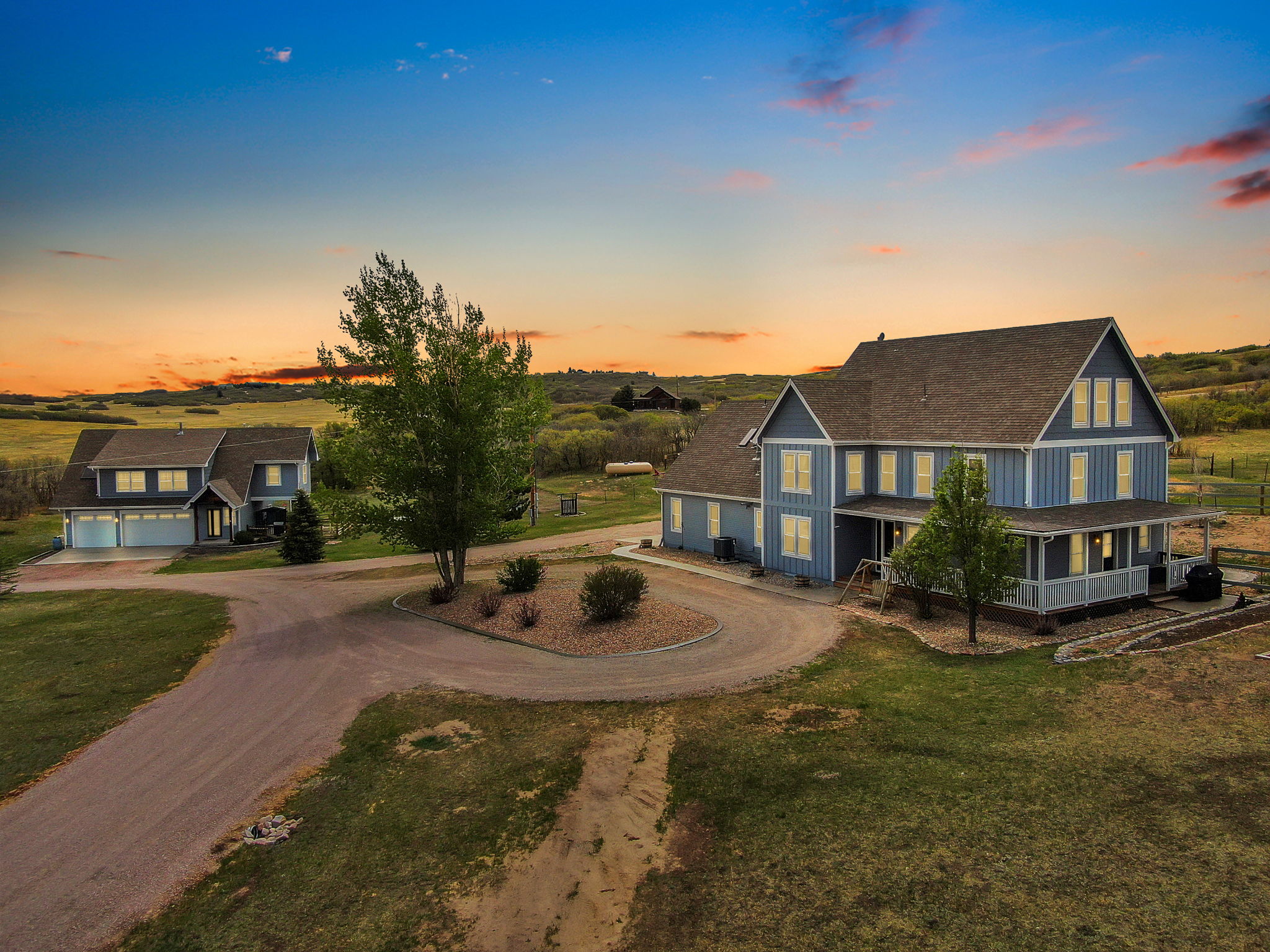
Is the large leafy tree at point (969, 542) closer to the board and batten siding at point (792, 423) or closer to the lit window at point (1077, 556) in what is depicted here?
the lit window at point (1077, 556)

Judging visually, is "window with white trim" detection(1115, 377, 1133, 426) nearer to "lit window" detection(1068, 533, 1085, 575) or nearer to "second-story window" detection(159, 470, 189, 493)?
"lit window" detection(1068, 533, 1085, 575)

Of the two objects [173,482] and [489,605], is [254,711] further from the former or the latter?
[173,482]

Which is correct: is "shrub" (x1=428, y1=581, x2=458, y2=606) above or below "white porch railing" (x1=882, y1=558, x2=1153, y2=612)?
below

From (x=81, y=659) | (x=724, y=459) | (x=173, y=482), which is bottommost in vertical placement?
Answer: (x=81, y=659)

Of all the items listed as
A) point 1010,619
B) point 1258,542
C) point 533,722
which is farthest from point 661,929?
point 1258,542

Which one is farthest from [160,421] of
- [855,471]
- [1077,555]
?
[1077,555]

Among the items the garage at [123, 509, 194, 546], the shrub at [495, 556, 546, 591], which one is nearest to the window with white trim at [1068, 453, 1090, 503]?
the shrub at [495, 556, 546, 591]

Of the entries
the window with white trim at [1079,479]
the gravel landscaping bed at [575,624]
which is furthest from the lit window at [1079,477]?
the gravel landscaping bed at [575,624]
